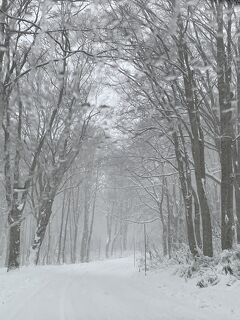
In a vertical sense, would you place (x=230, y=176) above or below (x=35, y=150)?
below

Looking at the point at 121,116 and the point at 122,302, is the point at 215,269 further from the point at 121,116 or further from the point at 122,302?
the point at 121,116

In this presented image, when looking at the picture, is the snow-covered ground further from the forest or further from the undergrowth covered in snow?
the forest

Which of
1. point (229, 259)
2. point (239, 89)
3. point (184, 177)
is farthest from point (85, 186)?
point (229, 259)

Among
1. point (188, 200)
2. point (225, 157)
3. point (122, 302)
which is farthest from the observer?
point (188, 200)

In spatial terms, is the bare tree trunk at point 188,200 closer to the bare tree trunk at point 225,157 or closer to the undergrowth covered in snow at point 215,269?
the undergrowth covered in snow at point 215,269

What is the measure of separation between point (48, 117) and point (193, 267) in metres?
12.0

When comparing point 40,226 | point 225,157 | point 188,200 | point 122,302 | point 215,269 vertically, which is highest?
point 225,157

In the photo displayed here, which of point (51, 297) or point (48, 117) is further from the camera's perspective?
point (48, 117)

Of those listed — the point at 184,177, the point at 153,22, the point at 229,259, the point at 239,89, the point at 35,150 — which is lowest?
the point at 229,259

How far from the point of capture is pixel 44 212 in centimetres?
2266

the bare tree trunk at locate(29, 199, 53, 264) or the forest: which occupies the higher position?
the forest

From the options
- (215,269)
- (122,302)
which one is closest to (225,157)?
(215,269)

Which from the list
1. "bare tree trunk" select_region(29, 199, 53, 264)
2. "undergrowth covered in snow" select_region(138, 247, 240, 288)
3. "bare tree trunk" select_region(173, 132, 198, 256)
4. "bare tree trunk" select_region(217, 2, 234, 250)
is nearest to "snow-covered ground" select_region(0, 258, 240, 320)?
"undergrowth covered in snow" select_region(138, 247, 240, 288)

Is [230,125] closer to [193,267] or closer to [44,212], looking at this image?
[193,267]
